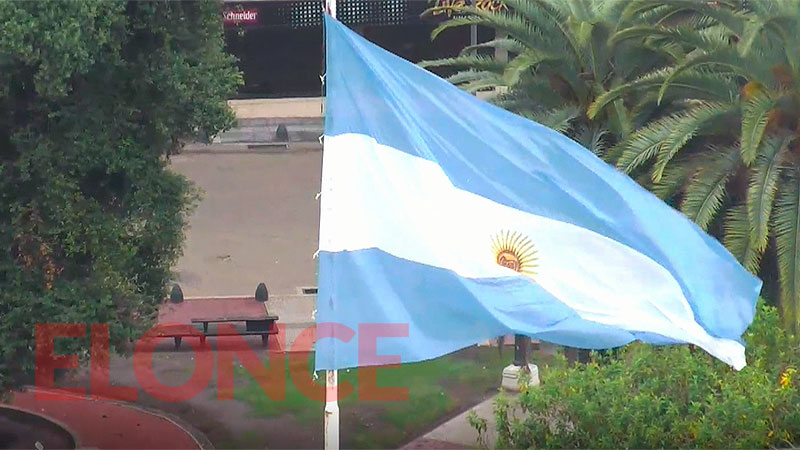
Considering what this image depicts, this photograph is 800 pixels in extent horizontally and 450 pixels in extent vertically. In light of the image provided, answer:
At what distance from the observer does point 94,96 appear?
33.6ft

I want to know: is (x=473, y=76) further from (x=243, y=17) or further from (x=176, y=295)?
(x=243, y=17)

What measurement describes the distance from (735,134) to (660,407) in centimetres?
477

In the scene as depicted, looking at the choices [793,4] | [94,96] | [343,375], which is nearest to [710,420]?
[793,4]

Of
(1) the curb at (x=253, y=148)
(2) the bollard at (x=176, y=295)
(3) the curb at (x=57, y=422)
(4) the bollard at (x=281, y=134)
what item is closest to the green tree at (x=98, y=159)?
(3) the curb at (x=57, y=422)

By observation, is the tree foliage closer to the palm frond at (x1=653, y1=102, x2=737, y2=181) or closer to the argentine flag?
the palm frond at (x1=653, y1=102, x2=737, y2=181)

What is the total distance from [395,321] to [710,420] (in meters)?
2.13

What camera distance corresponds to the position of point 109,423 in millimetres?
13711

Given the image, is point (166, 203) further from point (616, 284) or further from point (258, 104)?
point (258, 104)

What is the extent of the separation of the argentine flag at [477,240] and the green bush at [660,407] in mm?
667

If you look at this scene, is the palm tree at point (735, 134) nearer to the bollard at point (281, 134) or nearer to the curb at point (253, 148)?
the curb at point (253, 148)

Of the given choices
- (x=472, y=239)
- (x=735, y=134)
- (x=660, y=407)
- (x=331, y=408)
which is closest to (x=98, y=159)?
(x=331, y=408)

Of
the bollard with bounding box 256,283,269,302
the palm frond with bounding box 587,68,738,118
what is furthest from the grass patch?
the palm frond with bounding box 587,68,738,118

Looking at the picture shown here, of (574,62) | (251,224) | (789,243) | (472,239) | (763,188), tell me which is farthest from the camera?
(251,224)

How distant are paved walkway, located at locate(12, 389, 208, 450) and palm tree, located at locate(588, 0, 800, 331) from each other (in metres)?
5.66
